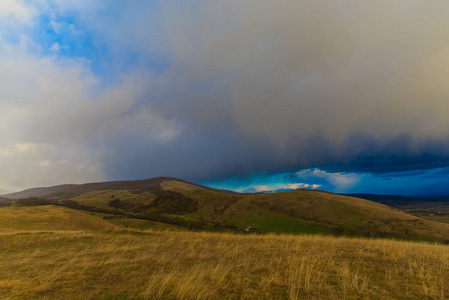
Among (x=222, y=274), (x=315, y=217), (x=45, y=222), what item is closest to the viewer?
(x=222, y=274)

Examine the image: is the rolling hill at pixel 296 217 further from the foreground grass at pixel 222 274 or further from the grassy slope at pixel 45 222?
the foreground grass at pixel 222 274

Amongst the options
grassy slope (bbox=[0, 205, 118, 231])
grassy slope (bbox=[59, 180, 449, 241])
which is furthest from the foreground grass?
grassy slope (bbox=[59, 180, 449, 241])

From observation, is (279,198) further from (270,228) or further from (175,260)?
(175,260)

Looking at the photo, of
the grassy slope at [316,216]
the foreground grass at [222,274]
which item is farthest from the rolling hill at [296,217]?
the foreground grass at [222,274]

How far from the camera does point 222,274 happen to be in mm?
7895

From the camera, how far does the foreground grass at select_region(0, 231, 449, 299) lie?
642 cm

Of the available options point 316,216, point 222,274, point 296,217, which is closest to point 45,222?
point 222,274

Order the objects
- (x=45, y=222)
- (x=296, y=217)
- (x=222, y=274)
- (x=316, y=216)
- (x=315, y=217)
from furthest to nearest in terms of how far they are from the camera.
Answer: (x=296, y=217) < (x=316, y=216) < (x=315, y=217) < (x=45, y=222) < (x=222, y=274)

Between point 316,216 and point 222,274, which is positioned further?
point 316,216

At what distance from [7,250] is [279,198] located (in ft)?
272

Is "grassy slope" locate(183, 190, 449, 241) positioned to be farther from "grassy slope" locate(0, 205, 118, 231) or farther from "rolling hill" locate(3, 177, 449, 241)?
"grassy slope" locate(0, 205, 118, 231)

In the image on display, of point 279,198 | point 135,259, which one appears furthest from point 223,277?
point 279,198

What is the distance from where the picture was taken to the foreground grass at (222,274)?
642 centimetres

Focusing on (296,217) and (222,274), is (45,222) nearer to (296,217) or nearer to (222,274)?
(222,274)
